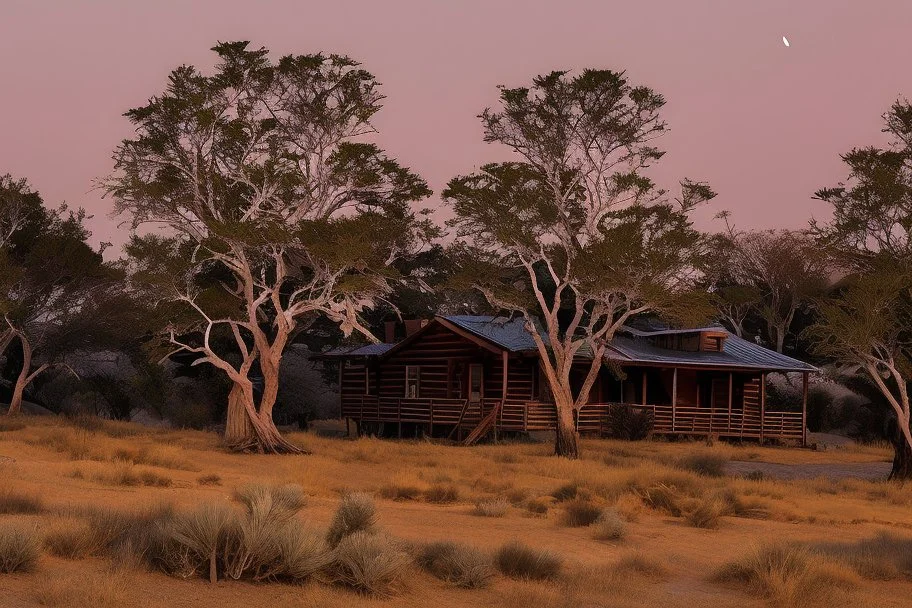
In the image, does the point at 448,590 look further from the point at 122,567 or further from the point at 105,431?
the point at 105,431

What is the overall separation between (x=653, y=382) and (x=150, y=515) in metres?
34.4

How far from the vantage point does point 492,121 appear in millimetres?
30750

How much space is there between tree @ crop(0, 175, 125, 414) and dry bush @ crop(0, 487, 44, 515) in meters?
32.9

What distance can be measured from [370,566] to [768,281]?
183 ft

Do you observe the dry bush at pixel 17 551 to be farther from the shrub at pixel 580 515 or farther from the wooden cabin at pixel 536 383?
the wooden cabin at pixel 536 383

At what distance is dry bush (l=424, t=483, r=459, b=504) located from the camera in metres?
18.4

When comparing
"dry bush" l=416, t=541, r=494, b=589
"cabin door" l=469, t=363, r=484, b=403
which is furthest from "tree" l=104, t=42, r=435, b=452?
"dry bush" l=416, t=541, r=494, b=589

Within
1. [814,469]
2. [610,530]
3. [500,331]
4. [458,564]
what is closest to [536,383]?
[500,331]

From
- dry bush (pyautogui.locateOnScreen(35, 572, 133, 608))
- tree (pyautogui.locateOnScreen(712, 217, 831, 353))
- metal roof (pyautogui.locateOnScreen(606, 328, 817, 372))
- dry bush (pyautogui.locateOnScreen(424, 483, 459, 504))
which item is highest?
tree (pyautogui.locateOnScreen(712, 217, 831, 353))

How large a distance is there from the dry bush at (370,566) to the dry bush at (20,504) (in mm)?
4615

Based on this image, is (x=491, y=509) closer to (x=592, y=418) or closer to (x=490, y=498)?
(x=490, y=498)

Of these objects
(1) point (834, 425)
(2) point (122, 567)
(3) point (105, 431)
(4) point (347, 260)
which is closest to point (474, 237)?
(4) point (347, 260)

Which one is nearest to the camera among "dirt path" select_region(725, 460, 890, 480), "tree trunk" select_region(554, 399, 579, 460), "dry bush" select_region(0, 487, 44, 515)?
"dry bush" select_region(0, 487, 44, 515)

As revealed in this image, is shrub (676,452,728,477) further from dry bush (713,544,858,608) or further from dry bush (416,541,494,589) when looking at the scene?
dry bush (416,541,494,589)
